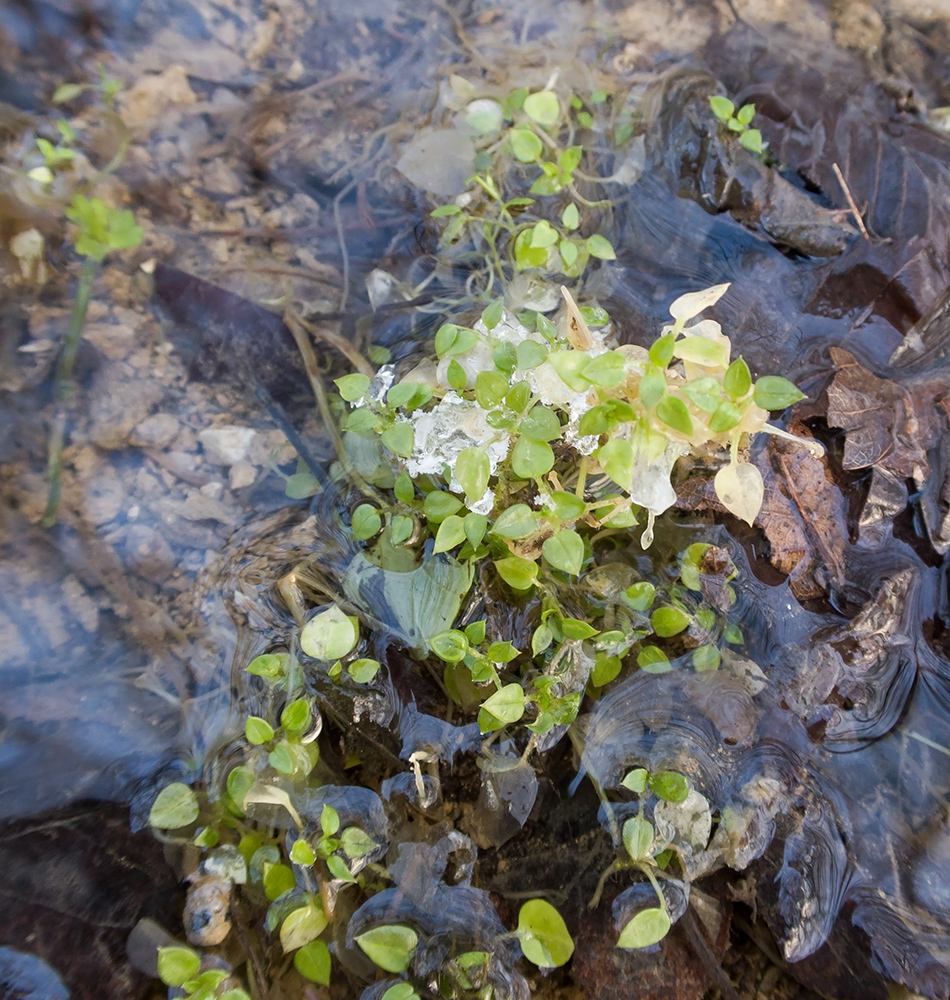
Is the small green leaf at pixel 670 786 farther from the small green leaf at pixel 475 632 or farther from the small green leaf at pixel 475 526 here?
the small green leaf at pixel 475 526

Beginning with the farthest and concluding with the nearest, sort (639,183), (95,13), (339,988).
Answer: (95,13) → (639,183) → (339,988)

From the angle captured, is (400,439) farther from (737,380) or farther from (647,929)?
(647,929)

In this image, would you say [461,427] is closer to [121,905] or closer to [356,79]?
[121,905]

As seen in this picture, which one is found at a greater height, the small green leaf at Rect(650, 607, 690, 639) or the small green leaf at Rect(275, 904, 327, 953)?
the small green leaf at Rect(650, 607, 690, 639)

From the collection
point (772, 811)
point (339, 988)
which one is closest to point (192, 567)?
point (339, 988)

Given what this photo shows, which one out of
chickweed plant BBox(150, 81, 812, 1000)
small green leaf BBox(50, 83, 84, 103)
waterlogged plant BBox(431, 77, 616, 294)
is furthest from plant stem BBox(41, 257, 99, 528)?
waterlogged plant BBox(431, 77, 616, 294)

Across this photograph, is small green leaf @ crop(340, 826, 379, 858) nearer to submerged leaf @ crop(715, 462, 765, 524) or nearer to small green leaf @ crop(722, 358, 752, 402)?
submerged leaf @ crop(715, 462, 765, 524)

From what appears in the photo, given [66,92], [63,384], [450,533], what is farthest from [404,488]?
[66,92]
